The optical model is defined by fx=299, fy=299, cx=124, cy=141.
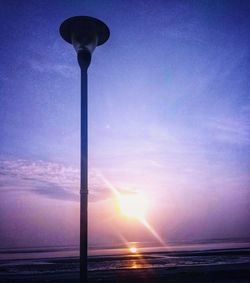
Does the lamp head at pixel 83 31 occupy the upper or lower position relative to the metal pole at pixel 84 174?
upper

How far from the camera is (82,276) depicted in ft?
15.0

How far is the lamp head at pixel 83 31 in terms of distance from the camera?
5414 millimetres

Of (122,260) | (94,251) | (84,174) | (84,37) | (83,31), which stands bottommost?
(122,260)

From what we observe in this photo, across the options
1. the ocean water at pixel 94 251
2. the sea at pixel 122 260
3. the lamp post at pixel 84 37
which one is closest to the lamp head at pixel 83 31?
the lamp post at pixel 84 37

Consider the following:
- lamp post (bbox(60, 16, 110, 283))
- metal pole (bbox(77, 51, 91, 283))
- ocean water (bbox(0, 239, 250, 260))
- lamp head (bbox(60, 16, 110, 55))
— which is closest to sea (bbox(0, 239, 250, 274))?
ocean water (bbox(0, 239, 250, 260))

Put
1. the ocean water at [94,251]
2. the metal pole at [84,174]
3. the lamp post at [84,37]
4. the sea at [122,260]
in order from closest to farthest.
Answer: the metal pole at [84,174] → the lamp post at [84,37] → the sea at [122,260] → the ocean water at [94,251]

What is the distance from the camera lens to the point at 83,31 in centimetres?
544

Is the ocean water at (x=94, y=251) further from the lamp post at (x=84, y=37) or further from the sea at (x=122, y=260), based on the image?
the lamp post at (x=84, y=37)

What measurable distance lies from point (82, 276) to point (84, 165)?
1.69m

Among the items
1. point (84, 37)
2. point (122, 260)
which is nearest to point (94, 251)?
point (122, 260)

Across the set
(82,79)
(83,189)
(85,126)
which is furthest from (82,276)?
(82,79)

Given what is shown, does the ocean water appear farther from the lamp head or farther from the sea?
the lamp head

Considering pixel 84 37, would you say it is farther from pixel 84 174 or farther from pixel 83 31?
pixel 84 174

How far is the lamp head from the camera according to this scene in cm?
541
